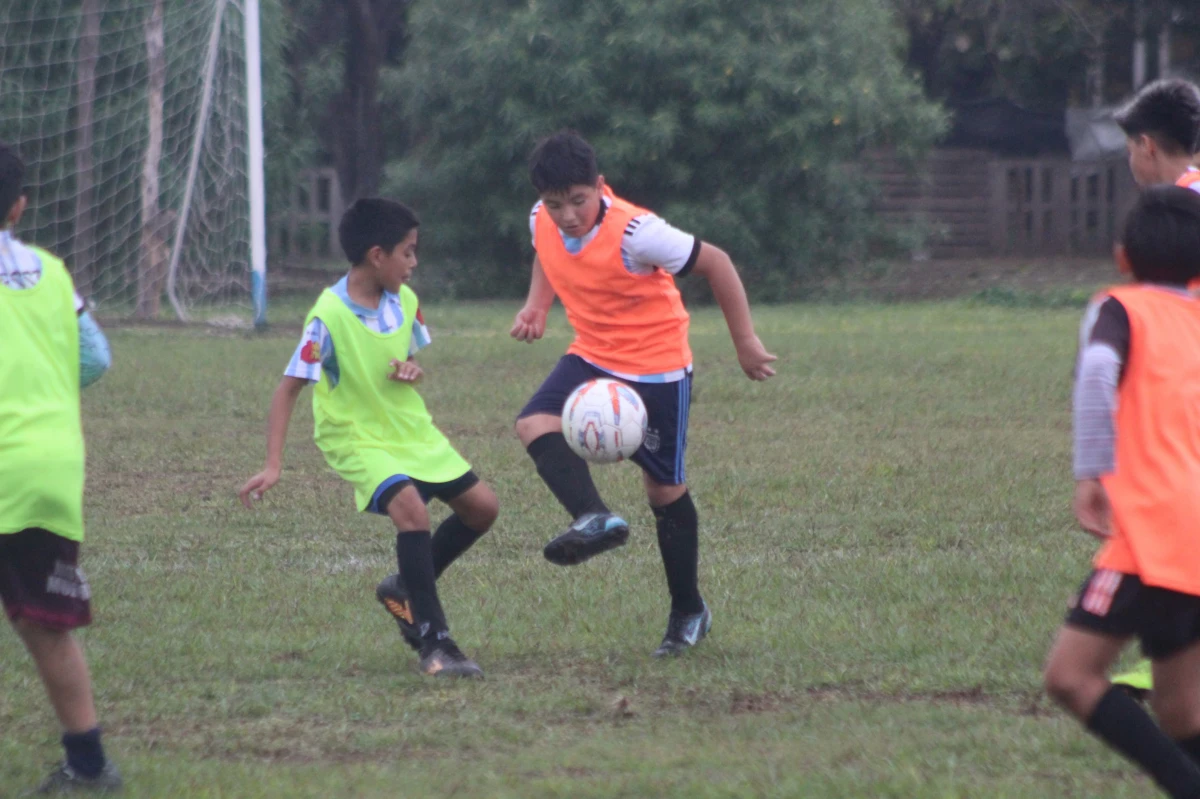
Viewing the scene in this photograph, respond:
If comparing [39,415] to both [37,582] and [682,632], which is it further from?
[682,632]

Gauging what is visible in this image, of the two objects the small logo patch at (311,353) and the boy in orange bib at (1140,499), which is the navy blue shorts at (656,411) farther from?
the boy in orange bib at (1140,499)

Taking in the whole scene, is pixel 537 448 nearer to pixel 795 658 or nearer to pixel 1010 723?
pixel 795 658

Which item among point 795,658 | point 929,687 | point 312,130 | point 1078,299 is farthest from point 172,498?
point 312,130

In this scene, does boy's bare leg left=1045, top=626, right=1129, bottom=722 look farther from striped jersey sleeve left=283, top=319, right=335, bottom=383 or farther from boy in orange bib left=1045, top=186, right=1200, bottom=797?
striped jersey sleeve left=283, top=319, right=335, bottom=383

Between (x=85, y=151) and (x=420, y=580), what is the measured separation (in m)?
13.7

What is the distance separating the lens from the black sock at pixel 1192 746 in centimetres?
314

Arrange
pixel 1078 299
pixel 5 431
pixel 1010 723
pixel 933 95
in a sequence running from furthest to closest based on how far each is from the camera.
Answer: pixel 933 95, pixel 1078 299, pixel 1010 723, pixel 5 431

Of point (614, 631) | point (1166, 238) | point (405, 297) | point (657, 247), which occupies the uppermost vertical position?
point (1166, 238)

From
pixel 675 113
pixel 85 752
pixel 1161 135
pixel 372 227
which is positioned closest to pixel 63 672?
pixel 85 752

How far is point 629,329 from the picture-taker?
484 cm

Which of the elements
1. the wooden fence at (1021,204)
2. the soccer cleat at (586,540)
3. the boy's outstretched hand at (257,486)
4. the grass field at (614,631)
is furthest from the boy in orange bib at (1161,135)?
the wooden fence at (1021,204)

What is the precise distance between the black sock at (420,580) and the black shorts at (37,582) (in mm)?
1293

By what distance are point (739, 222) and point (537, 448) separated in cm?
1794

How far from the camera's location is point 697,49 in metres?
22.1
